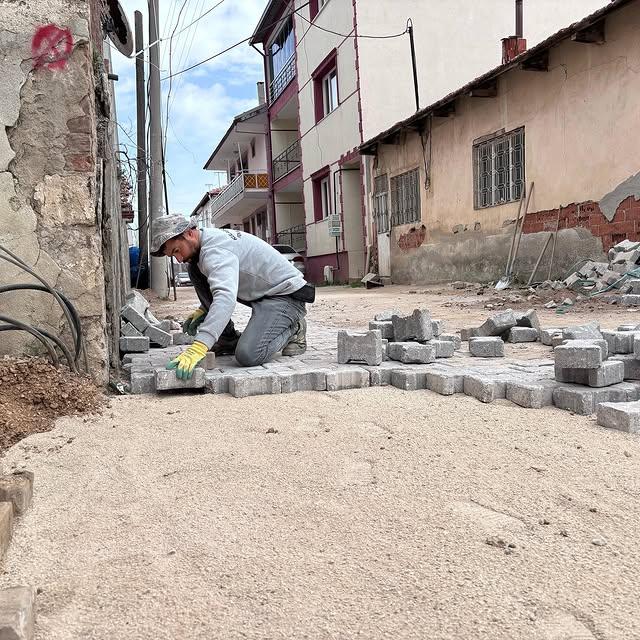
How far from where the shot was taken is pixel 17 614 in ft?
4.20

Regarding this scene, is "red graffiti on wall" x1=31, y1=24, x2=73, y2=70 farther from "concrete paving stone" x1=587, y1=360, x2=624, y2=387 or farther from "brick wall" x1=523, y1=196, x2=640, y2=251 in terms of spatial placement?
Result: "brick wall" x1=523, y1=196, x2=640, y2=251

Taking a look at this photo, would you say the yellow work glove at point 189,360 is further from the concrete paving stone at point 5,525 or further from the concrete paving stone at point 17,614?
the concrete paving stone at point 17,614

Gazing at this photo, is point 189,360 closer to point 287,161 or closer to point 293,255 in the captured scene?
point 293,255

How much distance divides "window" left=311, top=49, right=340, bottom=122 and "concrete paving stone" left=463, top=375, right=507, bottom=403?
14.8m

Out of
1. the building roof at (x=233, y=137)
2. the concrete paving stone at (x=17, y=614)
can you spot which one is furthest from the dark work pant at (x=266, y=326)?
the building roof at (x=233, y=137)

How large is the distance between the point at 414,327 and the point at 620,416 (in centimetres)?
190

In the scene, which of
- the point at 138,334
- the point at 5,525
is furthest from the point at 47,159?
the point at 5,525

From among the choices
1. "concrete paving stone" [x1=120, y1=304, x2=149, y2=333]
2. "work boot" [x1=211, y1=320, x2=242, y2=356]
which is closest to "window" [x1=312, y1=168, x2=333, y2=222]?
"concrete paving stone" [x1=120, y1=304, x2=149, y2=333]

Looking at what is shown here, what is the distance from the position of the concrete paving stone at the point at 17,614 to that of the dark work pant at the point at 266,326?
9.15 feet

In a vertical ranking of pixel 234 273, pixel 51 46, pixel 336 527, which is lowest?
pixel 336 527

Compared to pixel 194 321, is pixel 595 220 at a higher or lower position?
higher

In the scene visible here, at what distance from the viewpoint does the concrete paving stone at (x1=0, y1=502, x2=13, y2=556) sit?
1.71 metres

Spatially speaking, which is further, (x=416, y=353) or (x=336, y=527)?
(x=416, y=353)

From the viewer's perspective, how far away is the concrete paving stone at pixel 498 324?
4.88m
